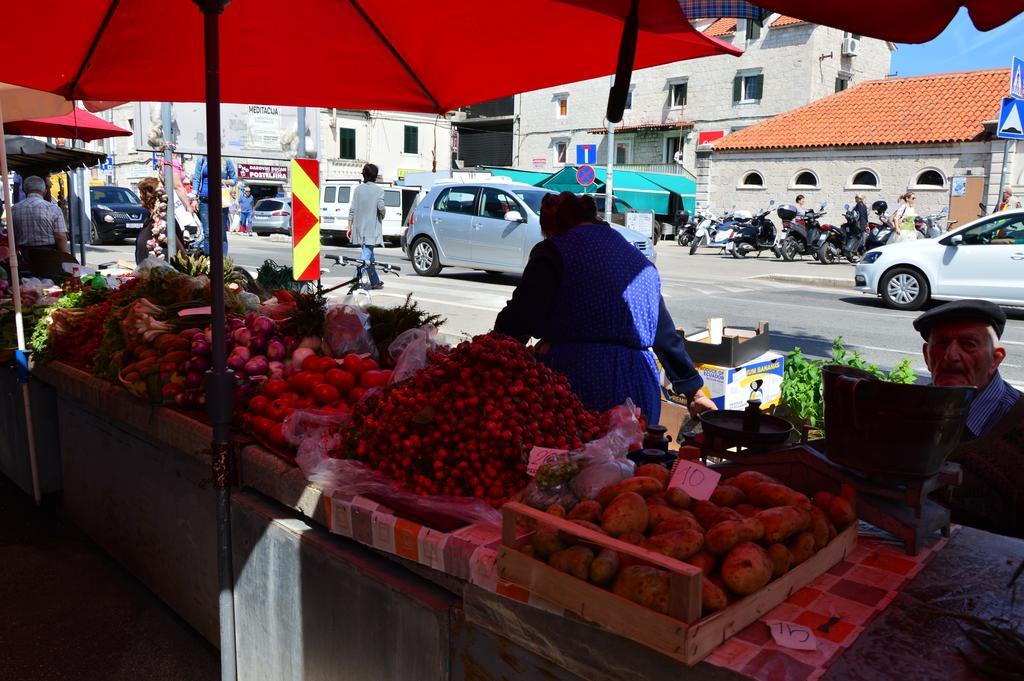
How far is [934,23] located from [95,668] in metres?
3.61

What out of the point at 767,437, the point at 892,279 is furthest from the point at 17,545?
the point at 892,279

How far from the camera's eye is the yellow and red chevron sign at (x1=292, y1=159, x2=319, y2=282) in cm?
725

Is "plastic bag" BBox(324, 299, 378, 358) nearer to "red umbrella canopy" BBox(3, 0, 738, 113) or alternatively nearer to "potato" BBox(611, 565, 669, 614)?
"red umbrella canopy" BBox(3, 0, 738, 113)

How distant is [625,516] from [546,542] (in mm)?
185

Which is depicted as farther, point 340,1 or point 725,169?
point 725,169

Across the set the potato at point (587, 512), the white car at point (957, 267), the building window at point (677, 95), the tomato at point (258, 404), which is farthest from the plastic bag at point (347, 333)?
the building window at point (677, 95)

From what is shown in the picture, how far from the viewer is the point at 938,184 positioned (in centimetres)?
2577

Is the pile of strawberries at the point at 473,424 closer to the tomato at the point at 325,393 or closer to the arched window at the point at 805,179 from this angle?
the tomato at the point at 325,393

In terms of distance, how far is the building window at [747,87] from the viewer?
3428cm

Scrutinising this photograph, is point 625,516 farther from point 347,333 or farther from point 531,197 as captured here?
point 531,197

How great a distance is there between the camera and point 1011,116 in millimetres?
9000

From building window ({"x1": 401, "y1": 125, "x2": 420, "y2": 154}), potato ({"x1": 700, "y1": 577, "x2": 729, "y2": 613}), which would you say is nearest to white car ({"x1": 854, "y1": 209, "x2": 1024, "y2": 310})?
potato ({"x1": 700, "y1": 577, "x2": 729, "y2": 613})

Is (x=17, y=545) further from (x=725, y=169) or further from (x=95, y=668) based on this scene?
(x=725, y=169)

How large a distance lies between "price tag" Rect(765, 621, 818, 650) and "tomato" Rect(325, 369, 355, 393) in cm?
191
